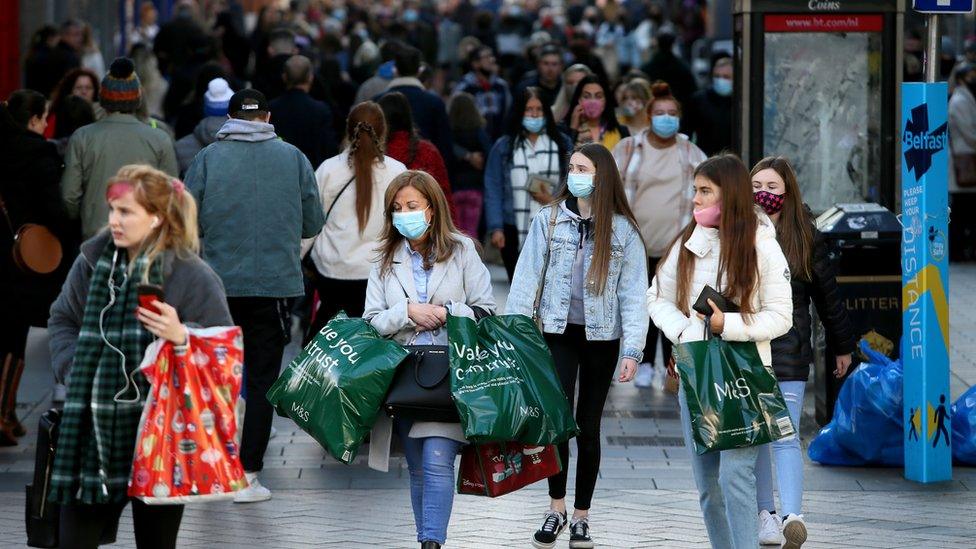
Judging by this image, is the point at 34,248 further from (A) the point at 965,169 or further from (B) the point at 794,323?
(A) the point at 965,169

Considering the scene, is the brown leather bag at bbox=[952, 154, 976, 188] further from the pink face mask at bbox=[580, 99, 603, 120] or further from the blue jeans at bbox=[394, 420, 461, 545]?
the blue jeans at bbox=[394, 420, 461, 545]

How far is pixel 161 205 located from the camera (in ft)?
17.0

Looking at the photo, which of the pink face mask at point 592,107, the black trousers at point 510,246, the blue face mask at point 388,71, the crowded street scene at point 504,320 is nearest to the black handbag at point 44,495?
the crowded street scene at point 504,320

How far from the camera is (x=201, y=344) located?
16.6ft

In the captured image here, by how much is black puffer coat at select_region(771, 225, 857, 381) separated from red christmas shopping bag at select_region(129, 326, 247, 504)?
248 cm

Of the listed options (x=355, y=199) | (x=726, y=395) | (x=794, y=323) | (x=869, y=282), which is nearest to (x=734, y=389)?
(x=726, y=395)

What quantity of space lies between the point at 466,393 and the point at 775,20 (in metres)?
5.69

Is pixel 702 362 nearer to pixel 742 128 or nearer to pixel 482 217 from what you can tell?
pixel 742 128

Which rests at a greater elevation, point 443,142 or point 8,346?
point 443,142

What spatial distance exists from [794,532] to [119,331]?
2738mm

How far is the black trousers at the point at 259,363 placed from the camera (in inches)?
317

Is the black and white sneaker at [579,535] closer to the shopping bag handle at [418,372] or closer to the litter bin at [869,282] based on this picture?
the shopping bag handle at [418,372]

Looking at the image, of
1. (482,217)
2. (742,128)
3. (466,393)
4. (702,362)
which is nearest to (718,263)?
(702,362)

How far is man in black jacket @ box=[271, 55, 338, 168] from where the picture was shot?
11273 millimetres
